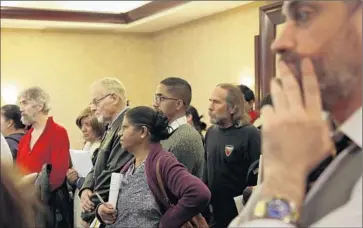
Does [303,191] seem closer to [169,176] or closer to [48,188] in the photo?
[169,176]

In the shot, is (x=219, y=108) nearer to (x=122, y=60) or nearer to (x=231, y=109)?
(x=231, y=109)

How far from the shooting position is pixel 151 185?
Answer: 2.54m

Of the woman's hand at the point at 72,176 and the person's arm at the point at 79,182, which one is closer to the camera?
the person's arm at the point at 79,182

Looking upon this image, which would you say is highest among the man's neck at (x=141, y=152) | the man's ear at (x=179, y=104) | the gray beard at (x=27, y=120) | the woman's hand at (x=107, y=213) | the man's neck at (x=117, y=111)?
the man's ear at (x=179, y=104)

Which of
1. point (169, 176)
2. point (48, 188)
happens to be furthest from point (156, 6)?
point (169, 176)

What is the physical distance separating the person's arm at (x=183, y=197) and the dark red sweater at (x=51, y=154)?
1.63m

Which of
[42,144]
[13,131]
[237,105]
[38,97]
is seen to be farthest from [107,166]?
[13,131]

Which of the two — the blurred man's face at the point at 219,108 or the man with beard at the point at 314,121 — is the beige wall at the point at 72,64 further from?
the man with beard at the point at 314,121

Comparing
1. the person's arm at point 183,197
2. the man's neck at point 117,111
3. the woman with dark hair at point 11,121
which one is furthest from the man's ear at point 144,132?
the woman with dark hair at point 11,121

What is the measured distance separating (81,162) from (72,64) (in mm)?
4451

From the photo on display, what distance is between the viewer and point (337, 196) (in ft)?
2.60

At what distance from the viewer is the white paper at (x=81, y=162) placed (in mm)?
3986

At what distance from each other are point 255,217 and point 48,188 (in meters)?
3.29

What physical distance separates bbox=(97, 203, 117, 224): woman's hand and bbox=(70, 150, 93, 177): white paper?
4.28ft
